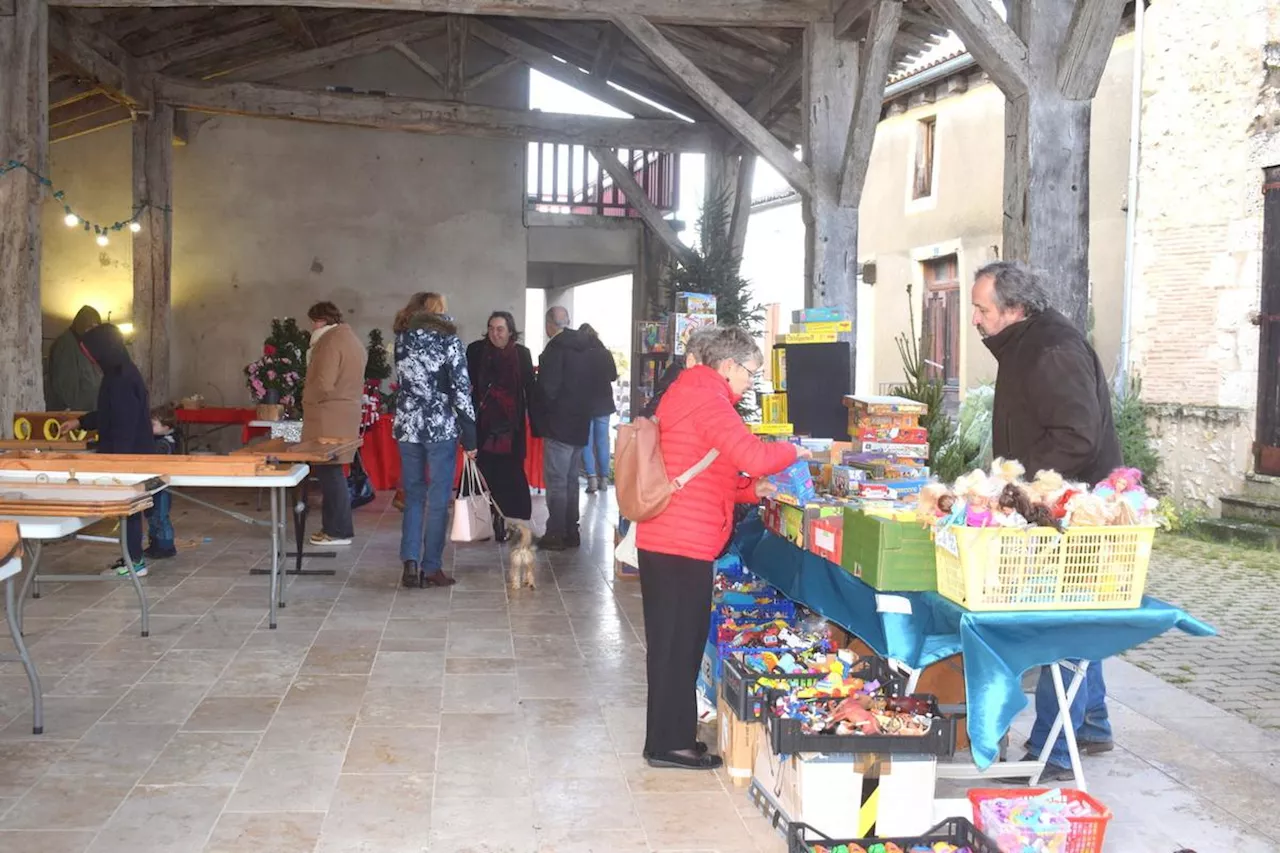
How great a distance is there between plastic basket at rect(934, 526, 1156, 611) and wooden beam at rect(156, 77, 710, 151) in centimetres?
Result: 961

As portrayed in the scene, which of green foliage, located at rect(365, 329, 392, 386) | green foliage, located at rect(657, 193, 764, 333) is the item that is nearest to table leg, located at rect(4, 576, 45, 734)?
green foliage, located at rect(365, 329, 392, 386)

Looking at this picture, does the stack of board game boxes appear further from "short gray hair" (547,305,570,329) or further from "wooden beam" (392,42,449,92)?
"wooden beam" (392,42,449,92)

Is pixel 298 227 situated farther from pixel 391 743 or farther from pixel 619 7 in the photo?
pixel 391 743

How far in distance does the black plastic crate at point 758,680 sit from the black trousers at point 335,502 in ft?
14.6

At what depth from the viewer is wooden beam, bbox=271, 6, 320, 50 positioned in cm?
1109

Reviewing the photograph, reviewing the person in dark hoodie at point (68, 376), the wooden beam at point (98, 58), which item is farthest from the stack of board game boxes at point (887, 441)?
the wooden beam at point (98, 58)

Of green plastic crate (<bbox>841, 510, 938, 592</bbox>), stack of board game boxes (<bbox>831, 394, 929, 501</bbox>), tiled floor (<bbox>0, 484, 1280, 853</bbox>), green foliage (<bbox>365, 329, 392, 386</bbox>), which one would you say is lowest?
tiled floor (<bbox>0, 484, 1280, 853</bbox>)

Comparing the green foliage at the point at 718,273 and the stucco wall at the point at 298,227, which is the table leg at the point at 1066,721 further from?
the stucco wall at the point at 298,227

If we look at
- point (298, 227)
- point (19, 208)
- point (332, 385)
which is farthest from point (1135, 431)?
point (19, 208)

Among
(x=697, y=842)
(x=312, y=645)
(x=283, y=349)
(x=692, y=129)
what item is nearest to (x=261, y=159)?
(x=283, y=349)

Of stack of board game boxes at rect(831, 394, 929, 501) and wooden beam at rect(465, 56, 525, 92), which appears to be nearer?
stack of board game boxes at rect(831, 394, 929, 501)

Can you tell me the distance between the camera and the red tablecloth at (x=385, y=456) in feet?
33.9

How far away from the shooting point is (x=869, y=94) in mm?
7070

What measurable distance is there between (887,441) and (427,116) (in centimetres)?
842
